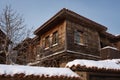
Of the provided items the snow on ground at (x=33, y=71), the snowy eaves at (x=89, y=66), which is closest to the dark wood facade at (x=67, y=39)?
the snowy eaves at (x=89, y=66)

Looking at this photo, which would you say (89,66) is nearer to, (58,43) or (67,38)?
(67,38)

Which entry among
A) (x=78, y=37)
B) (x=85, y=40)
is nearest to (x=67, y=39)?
(x=78, y=37)

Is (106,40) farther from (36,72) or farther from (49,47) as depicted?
(36,72)

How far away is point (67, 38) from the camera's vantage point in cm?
1427

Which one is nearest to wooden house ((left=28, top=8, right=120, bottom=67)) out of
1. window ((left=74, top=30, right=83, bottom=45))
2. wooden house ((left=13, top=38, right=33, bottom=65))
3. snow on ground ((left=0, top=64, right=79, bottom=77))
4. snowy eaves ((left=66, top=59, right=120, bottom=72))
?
window ((left=74, top=30, right=83, bottom=45))

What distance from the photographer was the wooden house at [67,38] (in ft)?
46.9

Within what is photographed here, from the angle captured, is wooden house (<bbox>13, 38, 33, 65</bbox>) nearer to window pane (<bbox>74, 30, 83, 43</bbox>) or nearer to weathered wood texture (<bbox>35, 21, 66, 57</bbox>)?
weathered wood texture (<bbox>35, 21, 66, 57</bbox>)

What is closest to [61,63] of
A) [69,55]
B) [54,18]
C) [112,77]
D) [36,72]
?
[69,55]

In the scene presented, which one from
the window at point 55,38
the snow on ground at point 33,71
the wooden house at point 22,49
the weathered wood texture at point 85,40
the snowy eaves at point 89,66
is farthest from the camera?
the window at point 55,38

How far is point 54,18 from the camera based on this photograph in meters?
14.8

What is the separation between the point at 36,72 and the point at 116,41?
49.5ft

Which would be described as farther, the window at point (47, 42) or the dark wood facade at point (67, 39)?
the window at point (47, 42)

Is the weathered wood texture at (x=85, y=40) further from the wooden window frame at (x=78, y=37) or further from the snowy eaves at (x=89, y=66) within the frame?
the snowy eaves at (x=89, y=66)

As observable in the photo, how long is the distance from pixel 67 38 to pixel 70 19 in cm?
163
